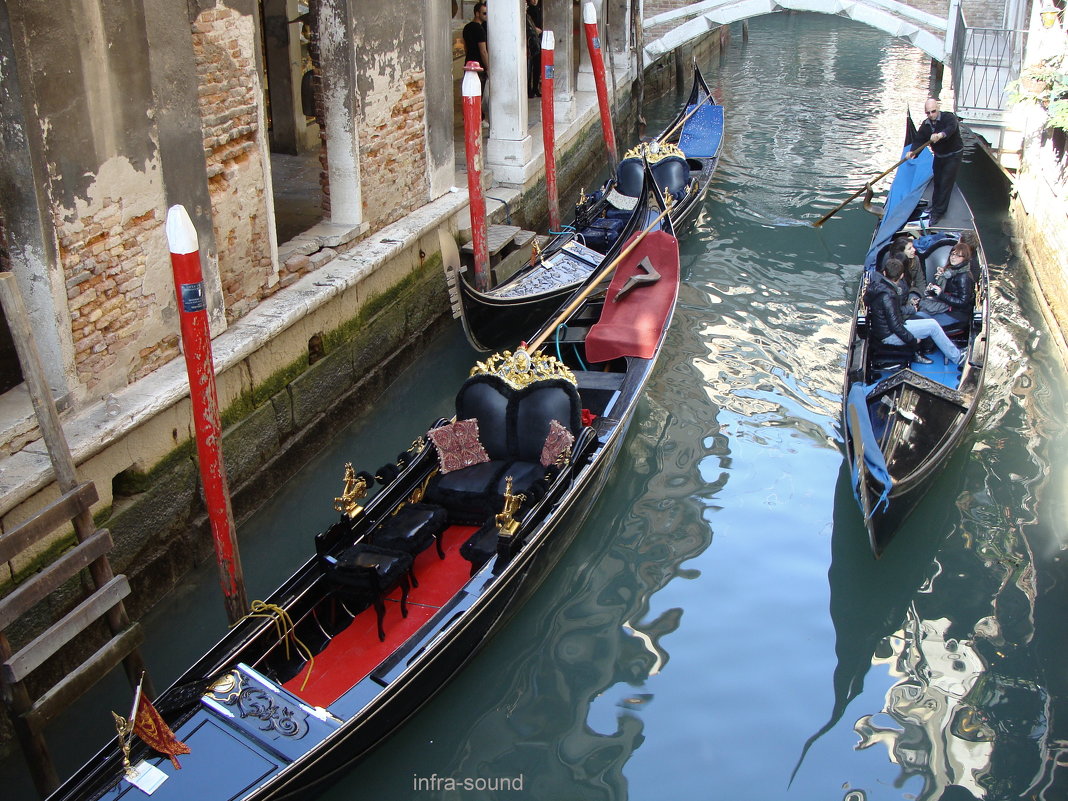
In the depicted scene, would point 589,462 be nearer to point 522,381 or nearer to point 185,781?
point 522,381

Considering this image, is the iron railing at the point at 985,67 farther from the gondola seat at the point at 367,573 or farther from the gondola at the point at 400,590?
the gondola seat at the point at 367,573

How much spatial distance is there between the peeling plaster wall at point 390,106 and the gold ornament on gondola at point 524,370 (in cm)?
143

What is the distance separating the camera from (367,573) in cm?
287

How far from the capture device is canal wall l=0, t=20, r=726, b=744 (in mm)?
3006

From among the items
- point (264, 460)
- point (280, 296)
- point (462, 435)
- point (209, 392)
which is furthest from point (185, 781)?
point (280, 296)

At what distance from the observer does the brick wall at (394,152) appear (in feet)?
15.2

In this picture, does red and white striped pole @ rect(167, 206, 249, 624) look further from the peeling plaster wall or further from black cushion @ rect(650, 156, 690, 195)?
black cushion @ rect(650, 156, 690, 195)

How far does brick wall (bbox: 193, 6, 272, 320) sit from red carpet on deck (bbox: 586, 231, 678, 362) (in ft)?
4.55

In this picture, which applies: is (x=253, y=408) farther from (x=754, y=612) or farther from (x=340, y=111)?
(x=754, y=612)

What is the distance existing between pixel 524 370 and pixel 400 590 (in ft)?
2.90

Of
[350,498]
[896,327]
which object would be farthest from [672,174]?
[350,498]

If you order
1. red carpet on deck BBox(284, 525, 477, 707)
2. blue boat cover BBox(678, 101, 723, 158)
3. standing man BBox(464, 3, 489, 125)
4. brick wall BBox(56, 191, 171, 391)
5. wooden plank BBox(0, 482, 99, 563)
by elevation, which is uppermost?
standing man BBox(464, 3, 489, 125)

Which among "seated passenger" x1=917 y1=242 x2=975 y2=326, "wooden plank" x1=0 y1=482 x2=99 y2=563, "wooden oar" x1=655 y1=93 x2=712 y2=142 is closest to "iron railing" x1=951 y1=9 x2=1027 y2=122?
"wooden oar" x1=655 y1=93 x2=712 y2=142

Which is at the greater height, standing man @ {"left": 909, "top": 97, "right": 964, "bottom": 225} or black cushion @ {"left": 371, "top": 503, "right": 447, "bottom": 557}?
standing man @ {"left": 909, "top": 97, "right": 964, "bottom": 225}
